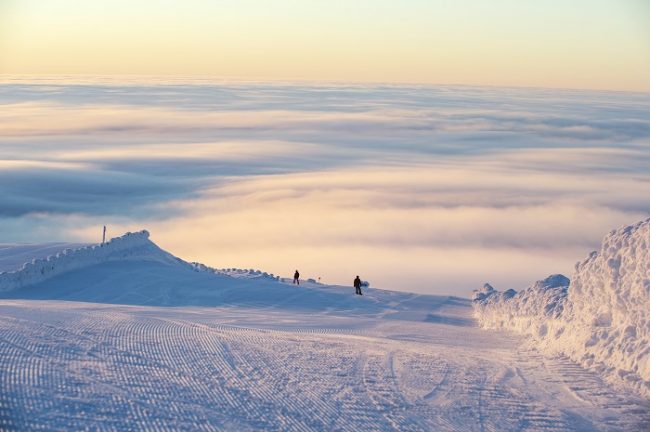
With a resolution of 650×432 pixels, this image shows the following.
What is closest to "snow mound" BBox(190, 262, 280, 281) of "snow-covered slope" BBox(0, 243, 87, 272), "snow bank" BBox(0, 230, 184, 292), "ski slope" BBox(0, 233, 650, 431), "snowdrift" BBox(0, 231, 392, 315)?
"snowdrift" BBox(0, 231, 392, 315)

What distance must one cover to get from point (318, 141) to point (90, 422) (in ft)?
440

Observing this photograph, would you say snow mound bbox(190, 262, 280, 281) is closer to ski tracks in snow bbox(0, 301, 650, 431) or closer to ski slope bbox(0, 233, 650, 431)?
ski slope bbox(0, 233, 650, 431)

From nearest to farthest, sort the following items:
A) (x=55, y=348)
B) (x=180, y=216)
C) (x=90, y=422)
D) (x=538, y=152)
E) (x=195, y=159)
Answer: (x=90, y=422)
(x=55, y=348)
(x=180, y=216)
(x=195, y=159)
(x=538, y=152)

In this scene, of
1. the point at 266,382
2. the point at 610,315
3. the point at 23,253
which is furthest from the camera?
the point at 23,253

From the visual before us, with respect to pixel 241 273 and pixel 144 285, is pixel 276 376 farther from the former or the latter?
pixel 241 273

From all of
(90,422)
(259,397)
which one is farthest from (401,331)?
(90,422)

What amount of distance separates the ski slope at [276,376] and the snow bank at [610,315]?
0.34 metres

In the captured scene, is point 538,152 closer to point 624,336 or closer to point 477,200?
point 477,200

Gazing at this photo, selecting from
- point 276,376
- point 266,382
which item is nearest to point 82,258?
point 276,376

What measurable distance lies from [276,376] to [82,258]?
47.1 ft

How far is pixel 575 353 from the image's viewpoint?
47.9 ft

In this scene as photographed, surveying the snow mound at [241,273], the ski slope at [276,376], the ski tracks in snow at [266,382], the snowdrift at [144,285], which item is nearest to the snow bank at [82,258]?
the snowdrift at [144,285]

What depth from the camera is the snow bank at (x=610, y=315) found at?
12.9 meters

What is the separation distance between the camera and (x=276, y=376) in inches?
483
